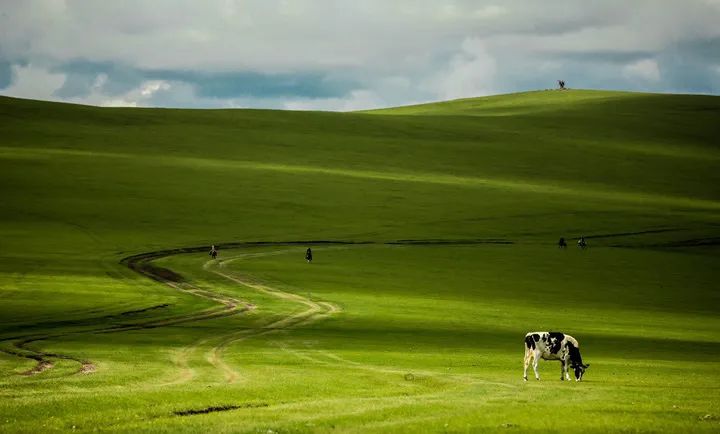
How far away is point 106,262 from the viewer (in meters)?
76.6

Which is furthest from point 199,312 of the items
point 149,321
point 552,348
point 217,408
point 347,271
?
point 217,408

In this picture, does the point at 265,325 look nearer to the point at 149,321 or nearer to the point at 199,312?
the point at 199,312

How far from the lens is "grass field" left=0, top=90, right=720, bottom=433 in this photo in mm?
28328

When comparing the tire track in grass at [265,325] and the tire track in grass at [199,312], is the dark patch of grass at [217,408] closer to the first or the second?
the tire track in grass at [265,325]

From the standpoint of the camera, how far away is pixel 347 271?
77125 mm

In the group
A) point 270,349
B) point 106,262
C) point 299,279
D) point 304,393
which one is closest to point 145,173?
point 106,262

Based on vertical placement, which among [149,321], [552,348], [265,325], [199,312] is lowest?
[265,325]

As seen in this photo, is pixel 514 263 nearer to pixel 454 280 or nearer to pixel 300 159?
pixel 454 280

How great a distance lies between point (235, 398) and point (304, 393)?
8.30 feet

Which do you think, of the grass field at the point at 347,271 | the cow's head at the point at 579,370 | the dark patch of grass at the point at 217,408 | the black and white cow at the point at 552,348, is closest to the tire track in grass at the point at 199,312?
the grass field at the point at 347,271

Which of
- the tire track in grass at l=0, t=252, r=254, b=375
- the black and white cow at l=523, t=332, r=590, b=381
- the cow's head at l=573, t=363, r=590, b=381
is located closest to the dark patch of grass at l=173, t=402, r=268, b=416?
the tire track in grass at l=0, t=252, r=254, b=375

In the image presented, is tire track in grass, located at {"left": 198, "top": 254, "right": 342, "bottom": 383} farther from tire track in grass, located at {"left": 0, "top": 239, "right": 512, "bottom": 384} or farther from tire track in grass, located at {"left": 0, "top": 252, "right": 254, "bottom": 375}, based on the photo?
tire track in grass, located at {"left": 0, "top": 252, "right": 254, "bottom": 375}

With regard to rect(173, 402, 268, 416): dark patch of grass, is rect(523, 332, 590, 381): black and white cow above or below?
above

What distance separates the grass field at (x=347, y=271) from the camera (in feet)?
92.9
